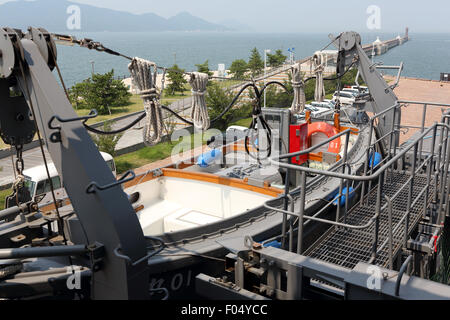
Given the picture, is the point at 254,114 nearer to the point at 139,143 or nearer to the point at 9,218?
the point at 9,218

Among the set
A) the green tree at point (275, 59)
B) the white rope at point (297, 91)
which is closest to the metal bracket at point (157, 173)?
the white rope at point (297, 91)

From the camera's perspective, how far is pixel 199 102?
5844mm

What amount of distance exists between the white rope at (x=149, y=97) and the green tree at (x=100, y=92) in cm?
2803

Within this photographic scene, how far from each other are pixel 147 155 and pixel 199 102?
594 inches

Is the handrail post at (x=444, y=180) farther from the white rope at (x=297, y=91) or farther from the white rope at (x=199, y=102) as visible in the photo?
the white rope at (x=199, y=102)

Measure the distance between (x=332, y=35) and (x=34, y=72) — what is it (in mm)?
6935

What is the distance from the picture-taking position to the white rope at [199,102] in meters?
5.77

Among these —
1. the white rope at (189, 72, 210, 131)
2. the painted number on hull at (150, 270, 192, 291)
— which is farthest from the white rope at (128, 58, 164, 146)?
the painted number on hull at (150, 270, 192, 291)

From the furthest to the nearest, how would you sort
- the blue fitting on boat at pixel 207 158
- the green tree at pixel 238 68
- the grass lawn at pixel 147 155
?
1. the green tree at pixel 238 68
2. the grass lawn at pixel 147 155
3. the blue fitting on boat at pixel 207 158

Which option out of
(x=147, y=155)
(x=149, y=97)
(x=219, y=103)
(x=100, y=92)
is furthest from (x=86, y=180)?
(x=100, y=92)

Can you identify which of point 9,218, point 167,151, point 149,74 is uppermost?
point 149,74

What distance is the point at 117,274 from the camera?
3.35m

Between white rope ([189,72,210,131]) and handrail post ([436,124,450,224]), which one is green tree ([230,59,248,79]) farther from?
white rope ([189,72,210,131])
